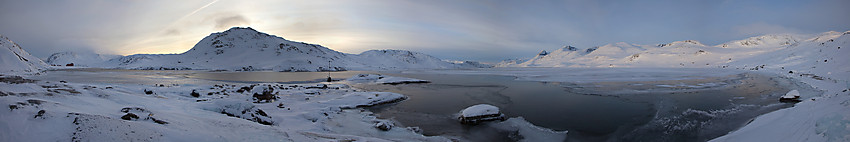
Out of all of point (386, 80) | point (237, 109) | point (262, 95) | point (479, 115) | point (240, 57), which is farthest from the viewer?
point (240, 57)

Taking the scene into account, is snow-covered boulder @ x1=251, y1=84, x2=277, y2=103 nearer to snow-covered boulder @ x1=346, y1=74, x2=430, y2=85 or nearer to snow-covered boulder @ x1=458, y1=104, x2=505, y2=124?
snow-covered boulder @ x1=458, y1=104, x2=505, y2=124

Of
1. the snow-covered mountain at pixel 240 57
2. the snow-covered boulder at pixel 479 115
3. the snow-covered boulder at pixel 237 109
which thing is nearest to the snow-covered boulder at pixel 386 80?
the snow-covered boulder at pixel 479 115

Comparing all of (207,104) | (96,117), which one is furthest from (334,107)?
(96,117)

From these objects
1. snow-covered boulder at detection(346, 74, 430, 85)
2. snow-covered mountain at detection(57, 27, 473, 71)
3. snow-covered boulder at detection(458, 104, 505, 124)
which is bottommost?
snow-covered boulder at detection(458, 104, 505, 124)

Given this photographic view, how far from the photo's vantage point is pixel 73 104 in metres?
7.18

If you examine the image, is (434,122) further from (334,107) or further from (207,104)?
(207,104)

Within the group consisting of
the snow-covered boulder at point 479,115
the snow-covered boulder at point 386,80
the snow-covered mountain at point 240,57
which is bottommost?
the snow-covered boulder at point 479,115

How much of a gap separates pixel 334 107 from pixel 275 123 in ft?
16.8

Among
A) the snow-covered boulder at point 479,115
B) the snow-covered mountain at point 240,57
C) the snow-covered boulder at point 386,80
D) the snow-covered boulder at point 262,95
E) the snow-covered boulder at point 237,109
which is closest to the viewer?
the snow-covered boulder at point 237,109

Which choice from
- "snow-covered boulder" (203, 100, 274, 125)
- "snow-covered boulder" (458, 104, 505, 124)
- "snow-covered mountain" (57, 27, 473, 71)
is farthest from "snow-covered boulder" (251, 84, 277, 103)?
"snow-covered mountain" (57, 27, 473, 71)

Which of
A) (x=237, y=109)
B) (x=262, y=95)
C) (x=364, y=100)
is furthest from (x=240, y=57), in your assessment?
(x=237, y=109)

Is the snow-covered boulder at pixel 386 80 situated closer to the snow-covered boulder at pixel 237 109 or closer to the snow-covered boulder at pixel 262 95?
the snow-covered boulder at pixel 262 95

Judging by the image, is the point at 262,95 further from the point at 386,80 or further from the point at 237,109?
the point at 386,80

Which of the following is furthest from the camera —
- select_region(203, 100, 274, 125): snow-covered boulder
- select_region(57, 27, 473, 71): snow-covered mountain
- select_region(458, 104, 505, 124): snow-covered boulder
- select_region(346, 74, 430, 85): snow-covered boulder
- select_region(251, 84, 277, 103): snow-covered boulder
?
select_region(57, 27, 473, 71): snow-covered mountain
